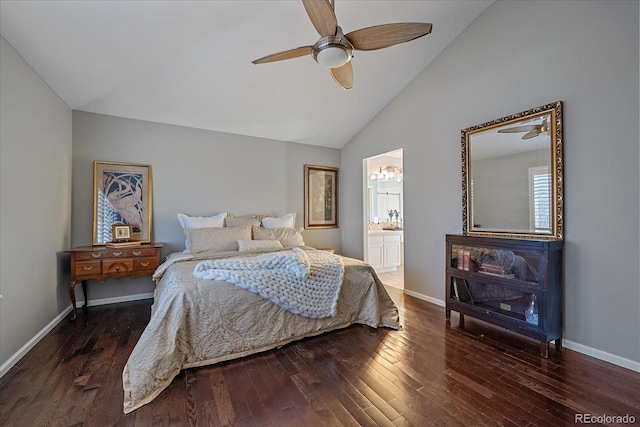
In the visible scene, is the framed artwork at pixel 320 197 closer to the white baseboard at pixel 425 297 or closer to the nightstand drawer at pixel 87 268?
the white baseboard at pixel 425 297

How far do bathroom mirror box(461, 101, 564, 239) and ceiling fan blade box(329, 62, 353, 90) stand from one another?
157cm

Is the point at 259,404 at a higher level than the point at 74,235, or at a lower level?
lower

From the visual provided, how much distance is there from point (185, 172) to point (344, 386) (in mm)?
3516

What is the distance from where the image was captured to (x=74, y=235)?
3480mm

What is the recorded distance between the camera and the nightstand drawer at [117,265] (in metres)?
3.22

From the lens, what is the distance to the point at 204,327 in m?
2.14

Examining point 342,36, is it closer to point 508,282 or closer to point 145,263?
point 508,282

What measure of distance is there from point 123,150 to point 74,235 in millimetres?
1209

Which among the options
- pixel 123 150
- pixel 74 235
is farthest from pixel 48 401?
pixel 123 150

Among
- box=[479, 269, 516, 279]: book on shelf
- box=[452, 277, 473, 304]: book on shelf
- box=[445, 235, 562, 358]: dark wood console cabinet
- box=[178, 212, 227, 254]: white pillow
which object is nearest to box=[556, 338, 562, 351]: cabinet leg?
box=[445, 235, 562, 358]: dark wood console cabinet

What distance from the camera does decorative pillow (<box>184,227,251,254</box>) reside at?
3.48 meters

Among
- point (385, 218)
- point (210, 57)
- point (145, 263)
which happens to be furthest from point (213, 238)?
point (385, 218)

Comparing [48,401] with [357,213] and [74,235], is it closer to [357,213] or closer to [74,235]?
[74,235]

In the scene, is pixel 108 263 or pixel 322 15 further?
pixel 108 263
